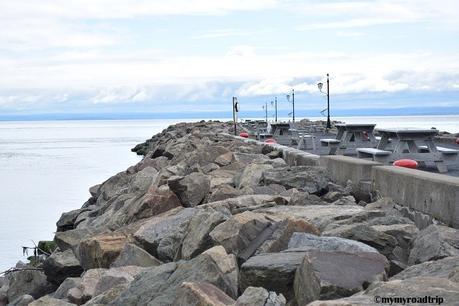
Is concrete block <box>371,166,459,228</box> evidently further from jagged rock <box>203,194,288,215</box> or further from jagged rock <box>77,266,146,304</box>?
jagged rock <box>77,266,146,304</box>

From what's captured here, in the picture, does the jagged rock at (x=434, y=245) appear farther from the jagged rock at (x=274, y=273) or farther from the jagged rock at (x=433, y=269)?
the jagged rock at (x=274, y=273)

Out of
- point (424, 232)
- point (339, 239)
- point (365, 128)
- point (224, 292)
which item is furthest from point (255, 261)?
point (365, 128)

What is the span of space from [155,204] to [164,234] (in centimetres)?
172

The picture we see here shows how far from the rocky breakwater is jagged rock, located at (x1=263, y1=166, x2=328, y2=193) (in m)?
0.02

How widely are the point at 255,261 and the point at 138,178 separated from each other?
8780 millimetres

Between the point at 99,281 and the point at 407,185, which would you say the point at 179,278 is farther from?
the point at 407,185

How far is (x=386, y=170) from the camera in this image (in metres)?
7.92

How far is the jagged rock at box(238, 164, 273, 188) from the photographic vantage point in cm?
1036

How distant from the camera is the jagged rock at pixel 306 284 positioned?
14.2ft

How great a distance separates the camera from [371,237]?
18.2 ft

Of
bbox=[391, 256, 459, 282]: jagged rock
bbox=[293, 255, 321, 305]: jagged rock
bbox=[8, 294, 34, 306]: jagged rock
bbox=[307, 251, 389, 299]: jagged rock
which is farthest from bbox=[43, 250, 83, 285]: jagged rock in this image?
bbox=[391, 256, 459, 282]: jagged rock

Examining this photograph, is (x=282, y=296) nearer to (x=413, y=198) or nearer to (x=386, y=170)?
(x=413, y=198)

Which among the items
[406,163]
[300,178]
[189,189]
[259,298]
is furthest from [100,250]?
[406,163]

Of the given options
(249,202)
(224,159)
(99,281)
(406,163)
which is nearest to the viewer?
(99,281)
